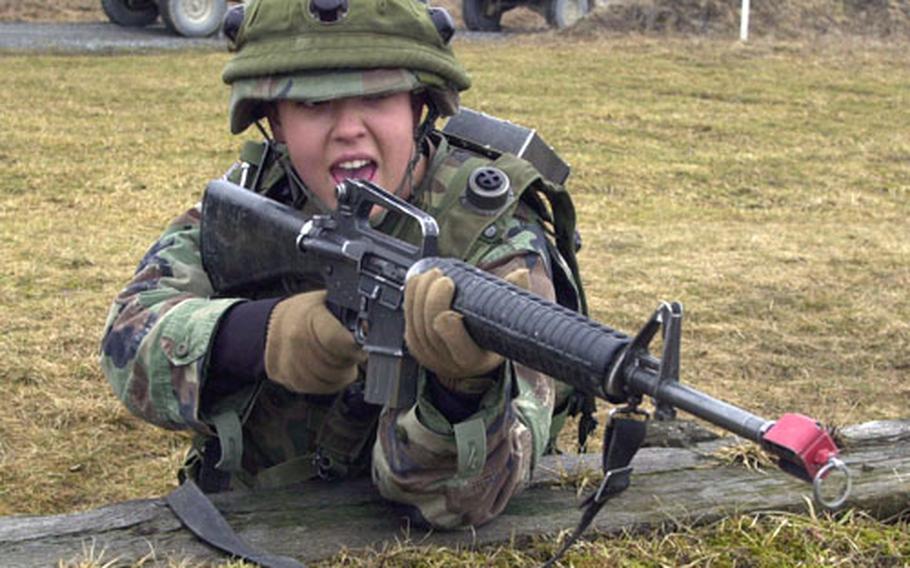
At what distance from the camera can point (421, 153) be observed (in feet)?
11.4

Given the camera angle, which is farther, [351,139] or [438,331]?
[351,139]

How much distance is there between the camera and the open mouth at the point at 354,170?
10.5 feet

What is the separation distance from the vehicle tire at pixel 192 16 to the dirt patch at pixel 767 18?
171 inches

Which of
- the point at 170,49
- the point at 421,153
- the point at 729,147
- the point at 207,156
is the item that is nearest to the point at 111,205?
the point at 207,156

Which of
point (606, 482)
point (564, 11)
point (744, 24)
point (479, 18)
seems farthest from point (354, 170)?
point (479, 18)

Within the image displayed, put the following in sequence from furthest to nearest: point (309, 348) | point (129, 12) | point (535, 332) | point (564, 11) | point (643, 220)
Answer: point (564, 11), point (129, 12), point (643, 220), point (309, 348), point (535, 332)

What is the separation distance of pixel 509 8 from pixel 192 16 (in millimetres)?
5245

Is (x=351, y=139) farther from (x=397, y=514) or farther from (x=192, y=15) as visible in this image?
(x=192, y=15)

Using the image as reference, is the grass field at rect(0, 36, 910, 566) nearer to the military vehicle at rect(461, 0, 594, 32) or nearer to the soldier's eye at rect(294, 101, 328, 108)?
the soldier's eye at rect(294, 101, 328, 108)

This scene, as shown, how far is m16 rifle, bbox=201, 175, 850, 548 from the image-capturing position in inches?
85.2

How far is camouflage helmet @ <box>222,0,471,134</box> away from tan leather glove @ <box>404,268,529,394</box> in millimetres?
652

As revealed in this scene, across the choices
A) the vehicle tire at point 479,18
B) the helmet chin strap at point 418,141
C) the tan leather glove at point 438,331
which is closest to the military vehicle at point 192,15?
the vehicle tire at point 479,18

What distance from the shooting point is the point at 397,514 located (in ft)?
11.1

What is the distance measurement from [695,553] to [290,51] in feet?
4.60
